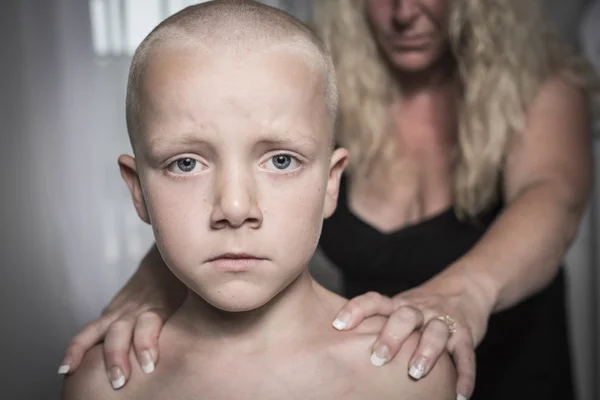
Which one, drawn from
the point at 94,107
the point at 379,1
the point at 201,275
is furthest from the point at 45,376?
the point at 201,275

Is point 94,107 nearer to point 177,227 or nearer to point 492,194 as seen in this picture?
point 492,194

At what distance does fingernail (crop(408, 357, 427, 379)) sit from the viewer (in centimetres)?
→ 111

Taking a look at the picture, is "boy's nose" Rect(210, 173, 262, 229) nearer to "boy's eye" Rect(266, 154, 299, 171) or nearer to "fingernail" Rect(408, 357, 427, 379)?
"boy's eye" Rect(266, 154, 299, 171)

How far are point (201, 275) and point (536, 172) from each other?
33.3 inches

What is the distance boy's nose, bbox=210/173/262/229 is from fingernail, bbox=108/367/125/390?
31 cm

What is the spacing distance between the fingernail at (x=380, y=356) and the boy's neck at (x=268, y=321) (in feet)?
0.27

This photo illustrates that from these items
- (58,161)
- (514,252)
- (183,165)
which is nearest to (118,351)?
(183,165)

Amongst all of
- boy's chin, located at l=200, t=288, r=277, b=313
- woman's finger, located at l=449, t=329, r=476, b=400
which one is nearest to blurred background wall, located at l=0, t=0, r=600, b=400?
woman's finger, located at l=449, t=329, r=476, b=400

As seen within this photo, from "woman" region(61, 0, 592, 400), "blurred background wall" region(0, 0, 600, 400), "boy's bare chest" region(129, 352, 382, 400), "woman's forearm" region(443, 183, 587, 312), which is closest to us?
"boy's bare chest" region(129, 352, 382, 400)

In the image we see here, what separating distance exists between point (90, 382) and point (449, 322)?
0.54 m

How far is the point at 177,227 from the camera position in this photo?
0.99 m

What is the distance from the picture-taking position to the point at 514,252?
1.37 meters

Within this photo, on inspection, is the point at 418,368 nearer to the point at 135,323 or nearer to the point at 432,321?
the point at 432,321

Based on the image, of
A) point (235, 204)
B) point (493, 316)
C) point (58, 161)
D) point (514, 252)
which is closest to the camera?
point (235, 204)
